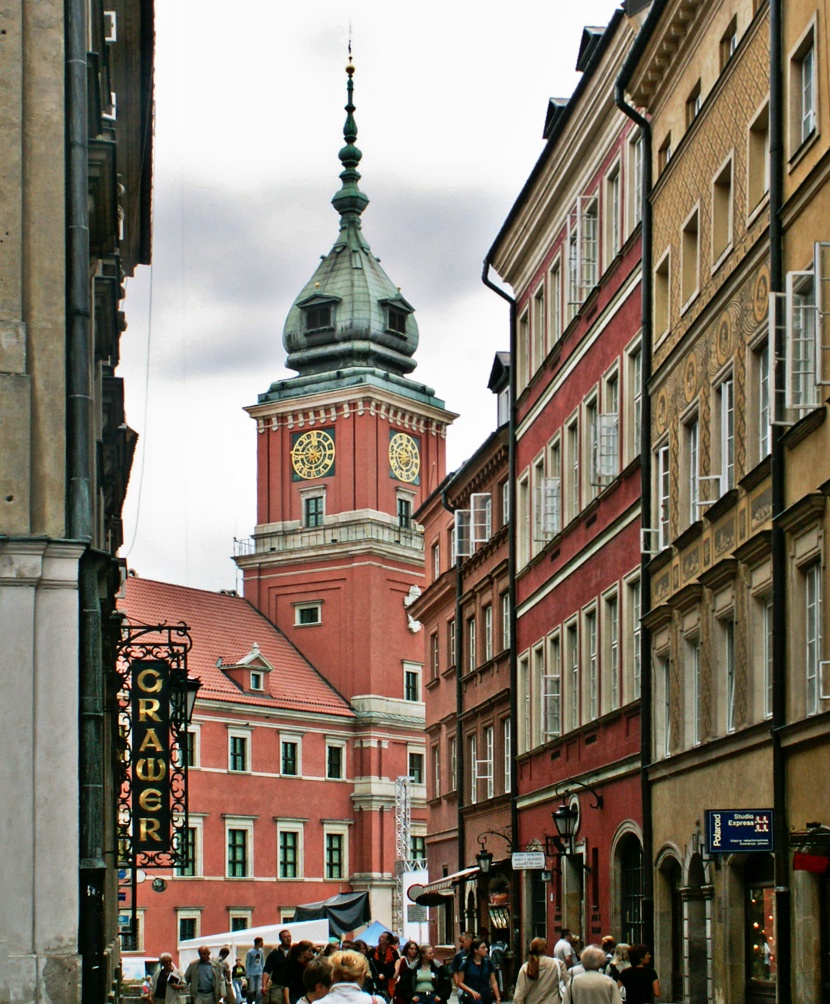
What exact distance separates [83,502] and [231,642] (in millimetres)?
72533

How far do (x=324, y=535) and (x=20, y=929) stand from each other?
7719 centimetres

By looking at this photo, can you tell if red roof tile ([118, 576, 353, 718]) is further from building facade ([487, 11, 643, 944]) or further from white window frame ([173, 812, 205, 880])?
building facade ([487, 11, 643, 944])

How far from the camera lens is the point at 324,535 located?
92.8 meters

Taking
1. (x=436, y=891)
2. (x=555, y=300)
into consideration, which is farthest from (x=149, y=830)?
(x=436, y=891)

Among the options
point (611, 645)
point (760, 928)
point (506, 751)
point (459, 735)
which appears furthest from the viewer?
point (459, 735)

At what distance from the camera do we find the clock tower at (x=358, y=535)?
89562mm

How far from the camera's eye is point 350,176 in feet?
346

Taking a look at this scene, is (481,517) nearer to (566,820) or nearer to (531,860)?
(566,820)

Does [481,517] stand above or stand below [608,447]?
above

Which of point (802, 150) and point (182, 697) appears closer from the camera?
point (802, 150)

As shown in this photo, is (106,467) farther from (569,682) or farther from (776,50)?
(569,682)

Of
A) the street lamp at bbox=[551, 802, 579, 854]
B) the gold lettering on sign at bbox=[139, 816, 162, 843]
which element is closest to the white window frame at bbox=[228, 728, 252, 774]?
the street lamp at bbox=[551, 802, 579, 854]

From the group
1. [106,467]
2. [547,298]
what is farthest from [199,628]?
[106,467]

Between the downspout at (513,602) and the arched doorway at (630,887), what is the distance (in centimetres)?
846
